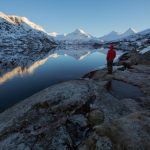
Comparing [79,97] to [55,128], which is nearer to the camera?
[55,128]

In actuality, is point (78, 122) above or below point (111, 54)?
below

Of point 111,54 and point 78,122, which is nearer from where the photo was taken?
point 78,122

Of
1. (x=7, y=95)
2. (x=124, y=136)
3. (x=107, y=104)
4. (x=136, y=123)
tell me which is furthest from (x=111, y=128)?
(x=7, y=95)

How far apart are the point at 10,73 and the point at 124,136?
132 ft

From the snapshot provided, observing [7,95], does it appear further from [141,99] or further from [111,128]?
[111,128]

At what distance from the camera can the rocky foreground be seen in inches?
396

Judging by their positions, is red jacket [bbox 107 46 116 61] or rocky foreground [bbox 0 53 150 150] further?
red jacket [bbox 107 46 116 61]

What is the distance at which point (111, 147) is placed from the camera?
31.4 ft

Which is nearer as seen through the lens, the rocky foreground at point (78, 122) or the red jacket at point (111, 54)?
the rocky foreground at point (78, 122)

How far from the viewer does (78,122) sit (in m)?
12.4

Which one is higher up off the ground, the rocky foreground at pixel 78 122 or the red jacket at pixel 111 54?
the red jacket at pixel 111 54

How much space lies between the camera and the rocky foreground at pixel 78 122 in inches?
396

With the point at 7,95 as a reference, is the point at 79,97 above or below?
above

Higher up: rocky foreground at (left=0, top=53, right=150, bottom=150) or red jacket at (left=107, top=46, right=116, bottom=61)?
red jacket at (left=107, top=46, right=116, bottom=61)
